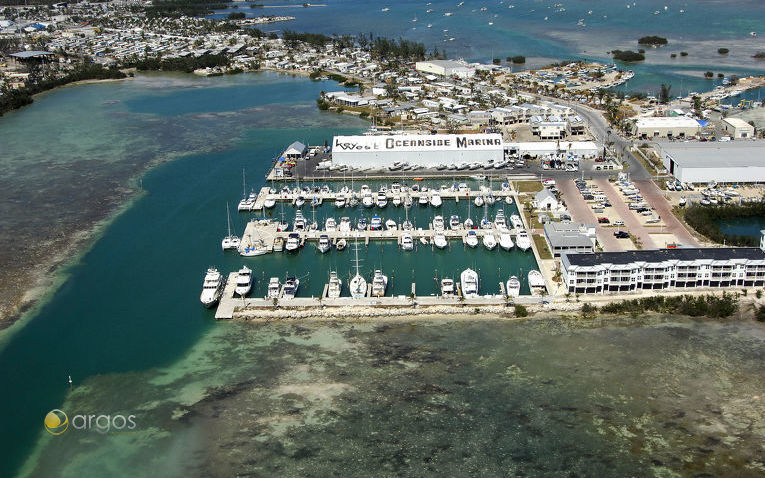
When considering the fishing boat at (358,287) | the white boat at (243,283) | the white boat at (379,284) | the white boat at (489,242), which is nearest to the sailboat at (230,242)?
the white boat at (243,283)

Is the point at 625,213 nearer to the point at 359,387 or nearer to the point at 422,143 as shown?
the point at 422,143

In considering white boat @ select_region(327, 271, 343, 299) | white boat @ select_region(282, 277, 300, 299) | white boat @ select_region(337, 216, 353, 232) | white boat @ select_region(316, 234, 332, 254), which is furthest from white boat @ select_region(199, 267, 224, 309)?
white boat @ select_region(337, 216, 353, 232)

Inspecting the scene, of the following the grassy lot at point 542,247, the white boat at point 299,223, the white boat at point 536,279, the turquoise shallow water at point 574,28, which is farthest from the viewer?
the turquoise shallow water at point 574,28

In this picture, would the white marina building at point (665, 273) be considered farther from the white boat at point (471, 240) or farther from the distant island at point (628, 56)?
the distant island at point (628, 56)

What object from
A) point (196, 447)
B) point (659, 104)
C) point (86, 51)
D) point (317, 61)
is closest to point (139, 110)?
point (317, 61)

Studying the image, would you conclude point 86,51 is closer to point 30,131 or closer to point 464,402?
point 30,131

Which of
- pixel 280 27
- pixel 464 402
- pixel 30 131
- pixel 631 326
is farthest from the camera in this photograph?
pixel 280 27
